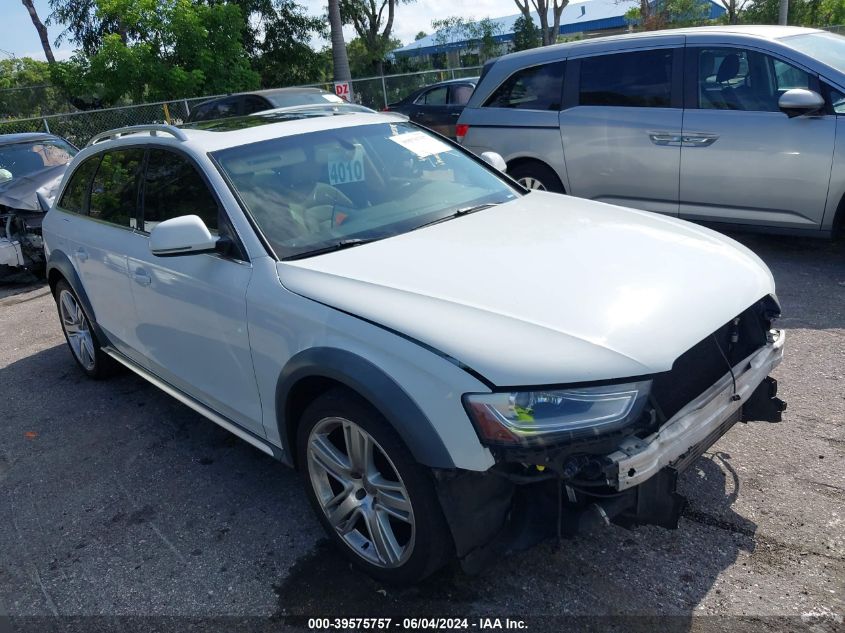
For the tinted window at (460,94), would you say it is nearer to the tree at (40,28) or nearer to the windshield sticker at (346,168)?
the windshield sticker at (346,168)

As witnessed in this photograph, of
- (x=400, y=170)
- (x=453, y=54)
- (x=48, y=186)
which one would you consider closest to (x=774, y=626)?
(x=400, y=170)

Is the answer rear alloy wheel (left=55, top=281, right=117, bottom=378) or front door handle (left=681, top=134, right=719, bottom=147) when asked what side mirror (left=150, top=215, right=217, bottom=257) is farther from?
front door handle (left=681, top=134, right=719, bottom=147)

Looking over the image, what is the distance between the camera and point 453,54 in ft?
112

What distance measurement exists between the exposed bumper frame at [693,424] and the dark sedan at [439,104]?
424 inches

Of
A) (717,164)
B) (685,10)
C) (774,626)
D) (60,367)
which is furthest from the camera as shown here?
(685,10)

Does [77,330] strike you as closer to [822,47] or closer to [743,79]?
[743,79]

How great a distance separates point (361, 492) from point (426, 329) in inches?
30.3

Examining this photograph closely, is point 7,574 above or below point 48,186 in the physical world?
below

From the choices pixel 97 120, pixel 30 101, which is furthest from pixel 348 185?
pixel 30 101

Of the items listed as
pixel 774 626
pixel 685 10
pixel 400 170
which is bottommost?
pixel 774 626

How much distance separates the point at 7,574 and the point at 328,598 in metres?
1.49

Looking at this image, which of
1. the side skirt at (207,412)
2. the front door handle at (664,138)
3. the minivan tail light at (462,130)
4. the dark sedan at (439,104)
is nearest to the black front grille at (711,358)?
the side skirt at (207,412)

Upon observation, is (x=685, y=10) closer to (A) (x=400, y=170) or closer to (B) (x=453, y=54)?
(B) (x=453, y=54)

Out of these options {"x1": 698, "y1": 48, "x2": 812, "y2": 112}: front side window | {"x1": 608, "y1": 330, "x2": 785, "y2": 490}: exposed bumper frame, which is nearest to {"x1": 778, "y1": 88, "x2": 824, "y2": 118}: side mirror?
{"x1": 698, "y1": 48, "x2": 812, "y2": 112}: front side window
